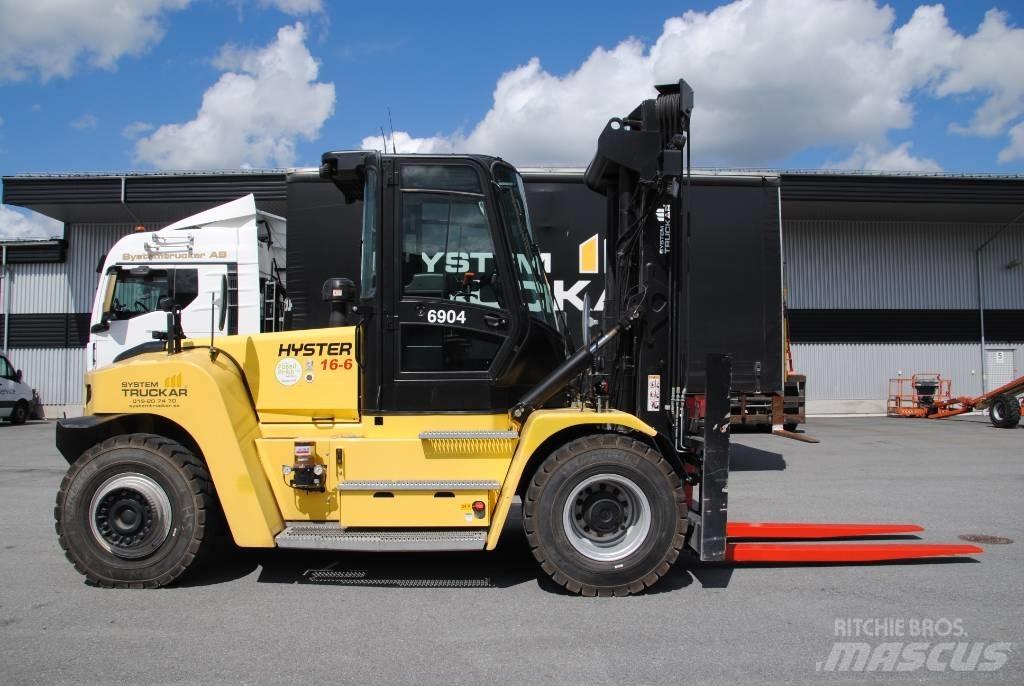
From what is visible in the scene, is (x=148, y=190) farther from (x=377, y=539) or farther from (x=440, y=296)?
(x=377, y=539)

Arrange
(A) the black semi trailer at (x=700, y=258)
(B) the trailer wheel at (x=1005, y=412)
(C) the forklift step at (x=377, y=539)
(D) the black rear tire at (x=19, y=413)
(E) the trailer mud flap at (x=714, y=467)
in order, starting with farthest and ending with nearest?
(D) the black rear tire at (x=19, y=413)
(B) the trailer wheel at (x=1005, y=412)
(A) the black semi trailer at (x=700, y=258)
(E) the trailer mud flap at (x=714, y=467)
(C) the forklift step at (x=377, y=539)

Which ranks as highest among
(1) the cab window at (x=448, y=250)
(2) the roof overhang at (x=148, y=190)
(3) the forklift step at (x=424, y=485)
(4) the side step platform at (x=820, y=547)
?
(2) the roof overhang at (x=148, y=190)

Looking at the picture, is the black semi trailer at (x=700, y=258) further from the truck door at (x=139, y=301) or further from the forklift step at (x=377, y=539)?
the forklift step at (x=377, y=539)

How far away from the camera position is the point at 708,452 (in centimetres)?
498

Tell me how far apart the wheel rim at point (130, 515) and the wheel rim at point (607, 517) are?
9.74 ft

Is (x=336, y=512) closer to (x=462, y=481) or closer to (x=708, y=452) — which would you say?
(x=462, y=481)

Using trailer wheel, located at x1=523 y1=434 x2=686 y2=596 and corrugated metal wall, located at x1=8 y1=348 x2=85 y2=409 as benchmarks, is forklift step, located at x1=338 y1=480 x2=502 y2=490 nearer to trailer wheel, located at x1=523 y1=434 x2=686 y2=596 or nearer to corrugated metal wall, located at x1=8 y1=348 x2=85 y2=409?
trailer wheel, located at x1=523 y1=434 x2=686 y2=596

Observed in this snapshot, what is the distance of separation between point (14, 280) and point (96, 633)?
2298 centimetres

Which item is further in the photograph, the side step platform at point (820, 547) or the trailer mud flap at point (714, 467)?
the side step platform at point (820, 547)

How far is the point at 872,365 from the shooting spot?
2264 centimetres

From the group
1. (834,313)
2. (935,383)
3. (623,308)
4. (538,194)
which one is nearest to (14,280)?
(538,194)

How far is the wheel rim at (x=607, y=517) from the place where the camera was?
4926 mm

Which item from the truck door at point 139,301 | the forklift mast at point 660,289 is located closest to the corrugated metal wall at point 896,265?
the truck door at point 139,301

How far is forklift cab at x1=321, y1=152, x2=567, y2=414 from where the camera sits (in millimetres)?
5242
